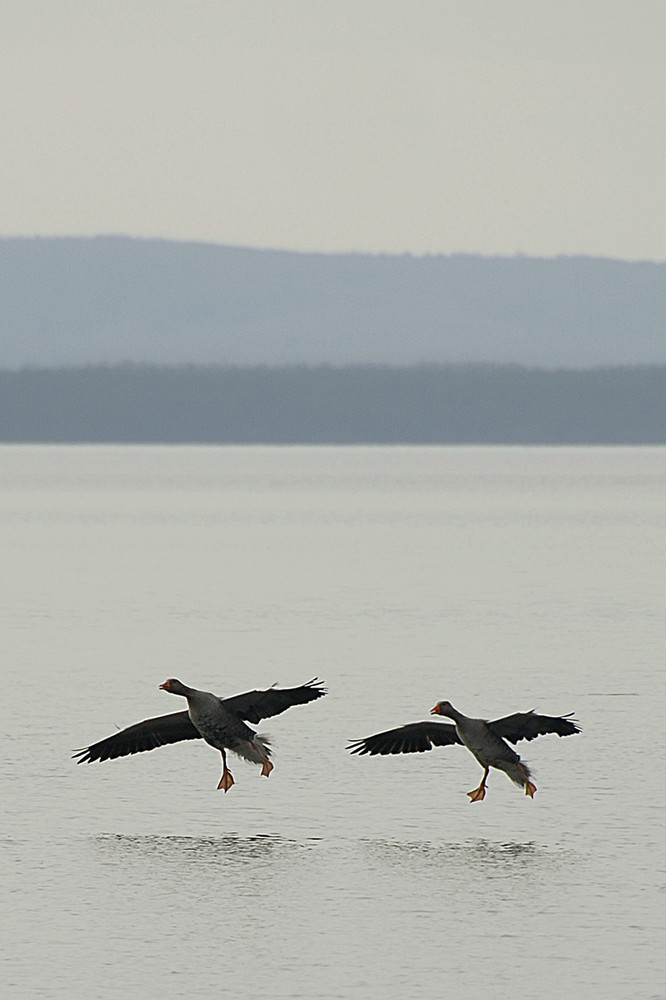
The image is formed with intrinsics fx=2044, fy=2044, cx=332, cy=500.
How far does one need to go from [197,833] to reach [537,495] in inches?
3889

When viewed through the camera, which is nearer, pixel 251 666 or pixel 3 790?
pixel 3 790

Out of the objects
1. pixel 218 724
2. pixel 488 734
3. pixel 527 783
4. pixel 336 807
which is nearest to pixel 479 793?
pixel 527 783

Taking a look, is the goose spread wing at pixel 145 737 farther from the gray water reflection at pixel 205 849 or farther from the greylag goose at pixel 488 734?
the greylag goose at pixel 488 734

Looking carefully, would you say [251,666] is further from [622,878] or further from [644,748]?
[622,878]

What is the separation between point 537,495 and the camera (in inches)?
4422

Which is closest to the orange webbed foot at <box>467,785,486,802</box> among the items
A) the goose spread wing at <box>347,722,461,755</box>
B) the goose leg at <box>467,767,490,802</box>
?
the goose leg at <box>467,767,490,802</box>

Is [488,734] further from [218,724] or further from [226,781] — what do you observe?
[226,781]

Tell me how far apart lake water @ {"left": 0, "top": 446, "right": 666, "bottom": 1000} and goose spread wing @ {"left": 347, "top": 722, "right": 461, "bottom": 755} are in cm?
48

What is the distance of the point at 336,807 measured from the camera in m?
15.3

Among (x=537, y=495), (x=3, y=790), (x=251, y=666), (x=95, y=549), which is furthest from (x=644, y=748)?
(x=537, y=495)

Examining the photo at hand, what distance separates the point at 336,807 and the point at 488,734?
1411mm

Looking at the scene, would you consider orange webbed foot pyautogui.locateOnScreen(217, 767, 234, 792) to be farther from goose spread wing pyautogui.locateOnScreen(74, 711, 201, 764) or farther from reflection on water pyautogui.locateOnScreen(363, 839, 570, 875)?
reflection on water pyautogui.locateOnScreen(363, 839, 570, 875)

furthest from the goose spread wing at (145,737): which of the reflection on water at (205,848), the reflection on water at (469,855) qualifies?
the reflection on water at (469,855)

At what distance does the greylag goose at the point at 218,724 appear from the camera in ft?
47.2
